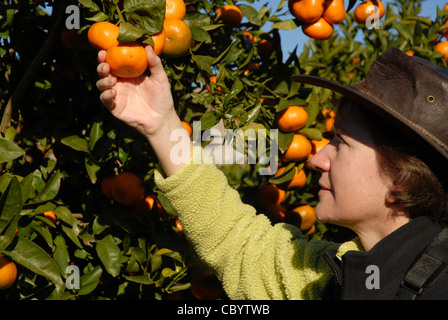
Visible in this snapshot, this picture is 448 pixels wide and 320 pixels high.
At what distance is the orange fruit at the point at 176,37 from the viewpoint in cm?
126

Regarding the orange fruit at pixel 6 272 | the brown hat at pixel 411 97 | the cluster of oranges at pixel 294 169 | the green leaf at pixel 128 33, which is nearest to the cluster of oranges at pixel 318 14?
the cluster of oranges at pixel 294 169

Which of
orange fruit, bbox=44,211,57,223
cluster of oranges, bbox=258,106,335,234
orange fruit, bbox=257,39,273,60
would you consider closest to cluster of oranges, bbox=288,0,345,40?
orange fruit, bbox=257,39,273,60

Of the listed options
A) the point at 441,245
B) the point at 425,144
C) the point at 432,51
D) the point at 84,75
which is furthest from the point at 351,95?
the point at 432,51

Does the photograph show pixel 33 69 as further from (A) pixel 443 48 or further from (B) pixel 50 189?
(A) pixel 443 48

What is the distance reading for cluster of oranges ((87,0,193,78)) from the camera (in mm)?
1139

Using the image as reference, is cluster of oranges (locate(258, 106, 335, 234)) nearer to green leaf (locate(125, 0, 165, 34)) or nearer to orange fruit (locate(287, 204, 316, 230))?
orange fruit (locate(287, 204, 316, 230))

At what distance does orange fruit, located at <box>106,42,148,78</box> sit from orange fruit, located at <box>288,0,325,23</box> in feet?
1.94

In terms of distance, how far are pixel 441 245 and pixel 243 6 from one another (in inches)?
41.3

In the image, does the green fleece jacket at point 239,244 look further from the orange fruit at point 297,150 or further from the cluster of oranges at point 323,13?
the cluster of oranges at point 323,13

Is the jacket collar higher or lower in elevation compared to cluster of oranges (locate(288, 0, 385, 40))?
lower

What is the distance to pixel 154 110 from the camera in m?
1.26

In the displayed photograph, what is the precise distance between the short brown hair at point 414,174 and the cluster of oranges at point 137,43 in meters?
0.55
